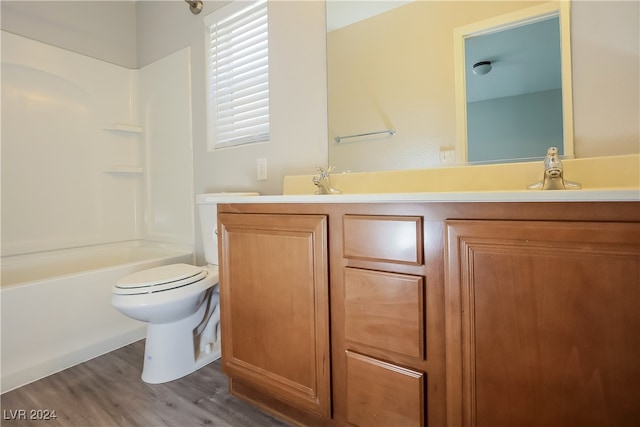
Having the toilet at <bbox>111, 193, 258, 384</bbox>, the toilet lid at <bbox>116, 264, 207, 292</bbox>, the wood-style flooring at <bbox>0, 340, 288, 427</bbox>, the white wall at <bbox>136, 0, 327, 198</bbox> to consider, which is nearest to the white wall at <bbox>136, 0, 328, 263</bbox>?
the white wall at <bbox>136, 0, 327, 198</bbox>

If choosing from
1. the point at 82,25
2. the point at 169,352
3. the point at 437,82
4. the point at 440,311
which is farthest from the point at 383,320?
the point at 82,25

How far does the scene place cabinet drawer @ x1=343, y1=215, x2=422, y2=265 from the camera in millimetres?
805

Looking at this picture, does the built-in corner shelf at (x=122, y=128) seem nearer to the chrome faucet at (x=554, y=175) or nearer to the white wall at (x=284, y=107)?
the white wall at (x=284, y=107)

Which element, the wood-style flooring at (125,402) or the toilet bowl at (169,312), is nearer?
the wood-style flooring at (125,402)

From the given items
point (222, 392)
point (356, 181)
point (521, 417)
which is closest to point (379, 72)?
point (356, 181)

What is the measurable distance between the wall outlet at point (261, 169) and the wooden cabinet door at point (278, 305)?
23.3 inches

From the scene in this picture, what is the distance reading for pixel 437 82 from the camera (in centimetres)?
126

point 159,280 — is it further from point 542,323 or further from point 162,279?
point 542,323

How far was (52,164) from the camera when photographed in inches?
84.4

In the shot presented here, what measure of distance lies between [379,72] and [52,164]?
7.60 feet

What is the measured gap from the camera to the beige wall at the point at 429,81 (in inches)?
37.5

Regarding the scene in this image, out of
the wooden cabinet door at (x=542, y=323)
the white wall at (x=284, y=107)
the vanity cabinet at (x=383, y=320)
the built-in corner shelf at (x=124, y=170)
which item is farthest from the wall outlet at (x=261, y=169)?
the built-in corner shelf at (x=124, y=170)

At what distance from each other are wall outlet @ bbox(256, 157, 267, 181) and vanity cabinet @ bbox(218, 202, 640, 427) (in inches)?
24.6

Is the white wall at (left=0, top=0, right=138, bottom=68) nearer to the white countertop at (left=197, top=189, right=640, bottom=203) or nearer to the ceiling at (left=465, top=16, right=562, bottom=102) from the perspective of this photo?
the white countertop at (left=197, top=189, right=640, bottom=203)
